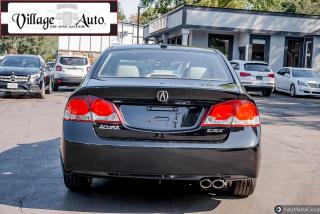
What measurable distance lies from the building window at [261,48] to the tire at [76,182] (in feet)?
98.6

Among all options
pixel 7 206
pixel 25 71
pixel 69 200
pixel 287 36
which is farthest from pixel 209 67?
pixel 287 36

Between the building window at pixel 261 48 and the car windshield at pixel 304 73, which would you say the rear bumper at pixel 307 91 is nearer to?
the car windshield at pixel 304 73

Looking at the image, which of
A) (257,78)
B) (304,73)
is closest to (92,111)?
(257,78)

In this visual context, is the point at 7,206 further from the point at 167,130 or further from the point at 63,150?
the point at 167,130

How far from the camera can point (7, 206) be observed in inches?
194

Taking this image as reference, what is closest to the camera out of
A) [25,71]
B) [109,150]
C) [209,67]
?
[109,150]

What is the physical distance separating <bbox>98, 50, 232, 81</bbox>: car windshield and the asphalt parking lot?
1114 mm

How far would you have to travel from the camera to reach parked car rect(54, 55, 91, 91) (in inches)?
858

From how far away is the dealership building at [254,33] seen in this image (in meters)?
33.1

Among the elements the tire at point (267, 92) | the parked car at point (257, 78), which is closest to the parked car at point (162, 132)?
the parked car at point (257, 78)

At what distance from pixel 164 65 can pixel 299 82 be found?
61.9 feet

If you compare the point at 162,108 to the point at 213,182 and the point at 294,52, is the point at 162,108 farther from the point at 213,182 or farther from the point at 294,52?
the point at 294,52

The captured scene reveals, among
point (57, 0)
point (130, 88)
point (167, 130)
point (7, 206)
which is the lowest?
point (7, 206)

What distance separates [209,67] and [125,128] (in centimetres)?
146
